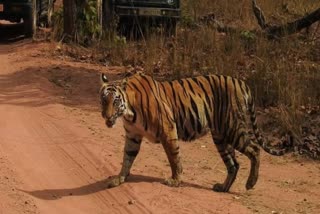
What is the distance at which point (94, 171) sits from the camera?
693 cm

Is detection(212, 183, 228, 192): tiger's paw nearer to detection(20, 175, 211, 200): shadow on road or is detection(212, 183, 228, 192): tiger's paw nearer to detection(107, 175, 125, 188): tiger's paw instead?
detection(20, 175, 211, 200): shadow on road

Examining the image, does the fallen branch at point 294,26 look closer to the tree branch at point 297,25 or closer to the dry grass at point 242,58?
the tree branch at point 297,25

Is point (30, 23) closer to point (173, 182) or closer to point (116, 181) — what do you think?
point (116, 181)

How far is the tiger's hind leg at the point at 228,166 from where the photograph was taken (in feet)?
21.6

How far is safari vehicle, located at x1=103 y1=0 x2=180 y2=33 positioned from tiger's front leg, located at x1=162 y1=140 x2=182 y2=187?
26.4 feet

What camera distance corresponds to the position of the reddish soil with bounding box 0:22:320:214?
237 inches

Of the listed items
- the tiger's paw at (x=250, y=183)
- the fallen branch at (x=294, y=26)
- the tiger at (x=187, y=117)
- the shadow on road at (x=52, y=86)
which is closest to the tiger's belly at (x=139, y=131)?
the tiger at (x=187, y=117)

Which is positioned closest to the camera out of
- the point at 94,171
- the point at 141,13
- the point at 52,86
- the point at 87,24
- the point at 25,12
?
the point at 94,171

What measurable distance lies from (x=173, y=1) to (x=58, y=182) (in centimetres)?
922

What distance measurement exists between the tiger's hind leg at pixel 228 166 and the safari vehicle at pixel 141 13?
7.71 m

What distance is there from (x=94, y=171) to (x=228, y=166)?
4.87 feet

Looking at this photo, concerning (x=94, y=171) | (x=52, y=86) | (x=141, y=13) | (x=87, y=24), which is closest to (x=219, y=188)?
(x=94, y=171)

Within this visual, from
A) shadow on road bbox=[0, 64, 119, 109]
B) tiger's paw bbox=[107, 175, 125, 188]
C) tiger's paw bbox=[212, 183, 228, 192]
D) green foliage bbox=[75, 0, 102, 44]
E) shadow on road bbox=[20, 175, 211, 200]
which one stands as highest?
green foliage bbox=[75, 0, 102, 44]

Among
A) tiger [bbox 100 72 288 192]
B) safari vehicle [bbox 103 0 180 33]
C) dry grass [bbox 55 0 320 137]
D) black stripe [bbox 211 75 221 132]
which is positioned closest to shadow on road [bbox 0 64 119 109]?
dry grass [bbox 55 0 320 137]
